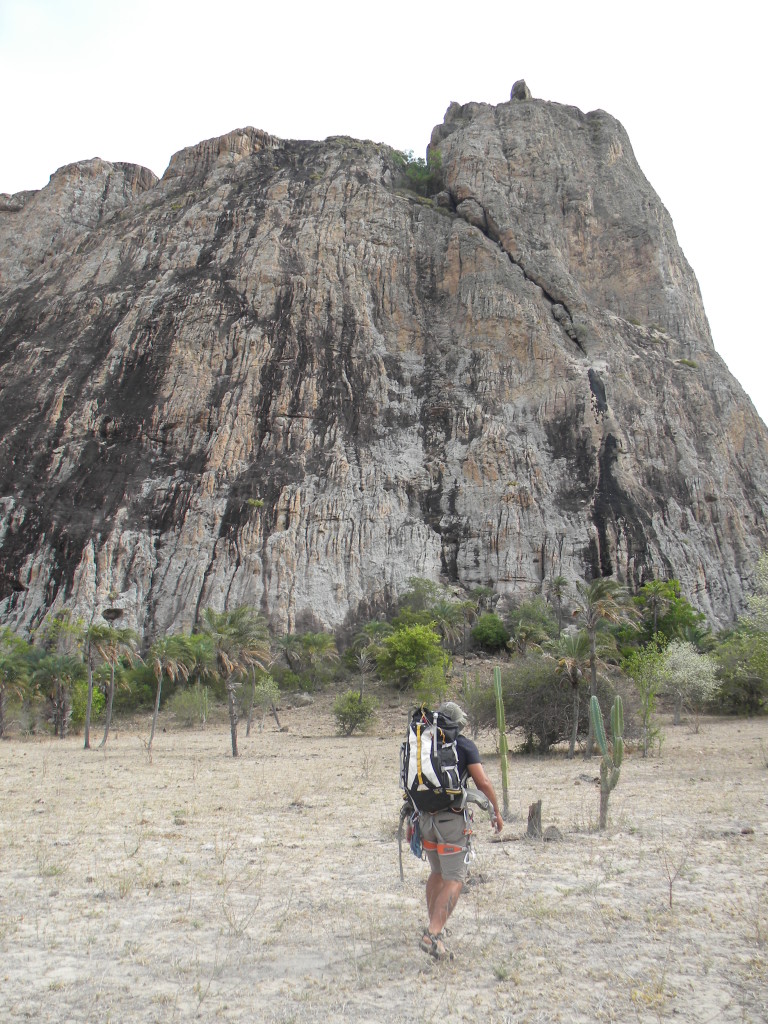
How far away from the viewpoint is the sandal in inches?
203

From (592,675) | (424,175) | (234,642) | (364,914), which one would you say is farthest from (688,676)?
(424,175)

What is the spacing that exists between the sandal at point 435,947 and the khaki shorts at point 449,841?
1.28 ft

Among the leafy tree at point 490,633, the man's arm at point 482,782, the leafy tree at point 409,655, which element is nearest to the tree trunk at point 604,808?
the man's arm at point 482,782

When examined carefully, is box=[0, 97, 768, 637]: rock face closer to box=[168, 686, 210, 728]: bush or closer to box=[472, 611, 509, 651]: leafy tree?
box=[472, 611, 509, 651]: leafy tree

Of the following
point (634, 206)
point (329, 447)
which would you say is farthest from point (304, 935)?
point (634, 206)

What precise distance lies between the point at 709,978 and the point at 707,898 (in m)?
1.87

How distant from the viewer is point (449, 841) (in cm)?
546

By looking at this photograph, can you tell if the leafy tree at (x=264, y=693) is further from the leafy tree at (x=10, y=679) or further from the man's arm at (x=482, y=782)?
the man's arm at (x=482, y=782)

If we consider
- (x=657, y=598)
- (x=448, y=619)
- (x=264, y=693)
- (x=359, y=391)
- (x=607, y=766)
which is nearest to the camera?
(x=607, y=766)

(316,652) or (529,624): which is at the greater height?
(529,624)

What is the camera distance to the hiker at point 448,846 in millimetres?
5402

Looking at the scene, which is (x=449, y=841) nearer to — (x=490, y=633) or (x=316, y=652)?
(x=316, y=652)

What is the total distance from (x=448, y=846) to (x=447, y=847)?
0.01 metres

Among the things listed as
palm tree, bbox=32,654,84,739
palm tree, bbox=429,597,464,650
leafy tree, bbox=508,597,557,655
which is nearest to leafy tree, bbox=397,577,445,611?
palm tree, bbox=429,597,464,650
